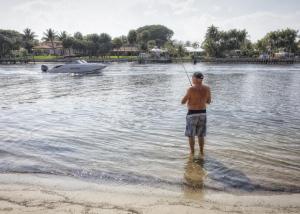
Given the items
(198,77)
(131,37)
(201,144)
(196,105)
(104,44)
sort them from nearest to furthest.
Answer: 1. (198,77)
2. (196,105)
3. (201,144)
4. (104,44)
5. (131,37)

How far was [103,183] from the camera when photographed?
6.45 meters

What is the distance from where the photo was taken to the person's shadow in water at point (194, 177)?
593cm

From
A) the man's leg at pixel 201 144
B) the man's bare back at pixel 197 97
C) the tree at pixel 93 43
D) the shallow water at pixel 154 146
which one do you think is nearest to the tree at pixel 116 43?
the tree at pixel 93 43

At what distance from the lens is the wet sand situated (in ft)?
16.7

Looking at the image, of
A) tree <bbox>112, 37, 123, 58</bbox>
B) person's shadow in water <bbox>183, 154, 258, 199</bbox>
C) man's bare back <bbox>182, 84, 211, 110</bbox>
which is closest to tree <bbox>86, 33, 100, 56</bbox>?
tree <bbox>112, 37, 123, 58</bbox>

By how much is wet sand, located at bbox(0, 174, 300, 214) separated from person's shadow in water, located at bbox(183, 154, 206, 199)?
5cm

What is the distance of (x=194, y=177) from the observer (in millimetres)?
6699

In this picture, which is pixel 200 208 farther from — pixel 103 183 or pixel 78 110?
pixel 78 110

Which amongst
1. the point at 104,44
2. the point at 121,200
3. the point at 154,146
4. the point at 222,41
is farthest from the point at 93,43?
the point at 121,200

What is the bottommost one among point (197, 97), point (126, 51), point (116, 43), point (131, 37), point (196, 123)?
point (196, 123)

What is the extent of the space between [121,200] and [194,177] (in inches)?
70.7

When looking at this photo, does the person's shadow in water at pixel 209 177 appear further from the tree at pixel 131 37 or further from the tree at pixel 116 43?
the tree at pixel 131 37

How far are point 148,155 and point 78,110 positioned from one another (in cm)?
810

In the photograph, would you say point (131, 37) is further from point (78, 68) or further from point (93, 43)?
point (78, 68)
